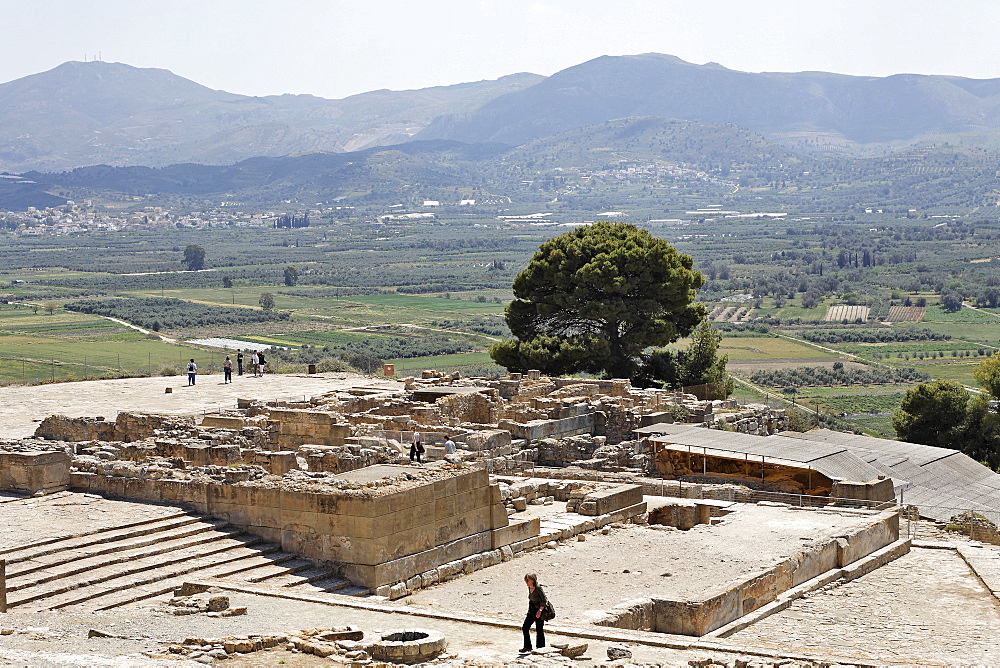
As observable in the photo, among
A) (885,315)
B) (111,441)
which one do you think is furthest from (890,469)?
(885,315)

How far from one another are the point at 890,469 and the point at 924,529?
15.8 feet

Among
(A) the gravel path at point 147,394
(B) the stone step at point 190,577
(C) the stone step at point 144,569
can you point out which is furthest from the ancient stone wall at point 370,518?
(A) the gravel path at point 147,394

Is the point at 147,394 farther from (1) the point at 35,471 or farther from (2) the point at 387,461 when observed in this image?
(1) the point at 35,471

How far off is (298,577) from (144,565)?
1.99 metres

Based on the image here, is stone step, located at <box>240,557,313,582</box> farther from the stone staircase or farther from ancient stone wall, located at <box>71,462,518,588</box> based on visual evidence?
ancient stone wall, located at <box>71,462,518,588</box>

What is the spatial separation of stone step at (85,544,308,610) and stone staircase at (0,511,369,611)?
0.01 meters

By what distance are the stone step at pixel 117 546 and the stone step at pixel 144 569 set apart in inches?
12.0

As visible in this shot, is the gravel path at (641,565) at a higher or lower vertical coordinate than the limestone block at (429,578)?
lower

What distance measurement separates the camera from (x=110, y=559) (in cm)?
1925

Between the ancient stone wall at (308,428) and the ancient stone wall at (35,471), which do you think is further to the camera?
the ancient stone wall at (308,428)

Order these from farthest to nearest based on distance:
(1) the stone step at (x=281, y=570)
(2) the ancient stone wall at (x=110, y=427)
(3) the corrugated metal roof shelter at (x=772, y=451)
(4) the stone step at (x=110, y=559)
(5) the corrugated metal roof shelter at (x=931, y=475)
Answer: (5) the corrugated metal roof shelter at (x=931, y=475), (2) the ancient stone wall at (x=110, y=427), (3) the corrugated metal roof shelter at (x=772, y=451), (1) the stone step at (x=281, y=570), (4) the stone step at (x=110, y=559)

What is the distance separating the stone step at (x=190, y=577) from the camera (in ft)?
58.7

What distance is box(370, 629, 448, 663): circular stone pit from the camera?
607 inches

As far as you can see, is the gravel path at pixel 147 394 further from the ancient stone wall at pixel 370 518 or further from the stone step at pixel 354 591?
the stone step at pixel 354 591
